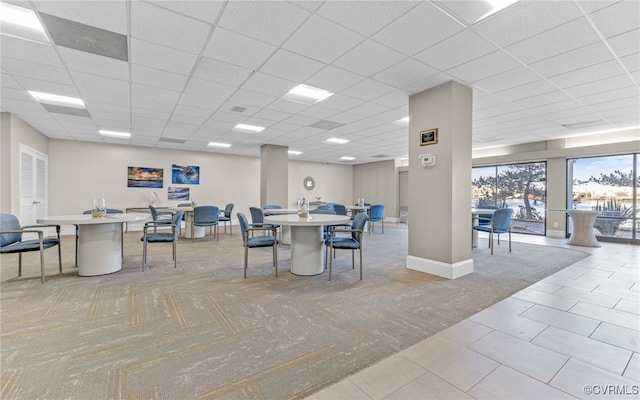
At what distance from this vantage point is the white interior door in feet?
19.2

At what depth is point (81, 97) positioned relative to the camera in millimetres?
4453

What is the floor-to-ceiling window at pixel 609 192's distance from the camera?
659 centimetres

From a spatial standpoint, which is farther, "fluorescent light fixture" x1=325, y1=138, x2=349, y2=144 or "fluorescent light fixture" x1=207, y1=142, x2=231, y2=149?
"fluorescent light fixture" x1=207, y1=142, x2=231, y2=149

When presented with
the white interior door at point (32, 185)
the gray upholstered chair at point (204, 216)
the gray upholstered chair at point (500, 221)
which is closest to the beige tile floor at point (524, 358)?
the gray upholstered chair at point (500, 221)

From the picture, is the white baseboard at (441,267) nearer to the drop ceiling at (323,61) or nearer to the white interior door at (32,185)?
the drop ceiling at (323,61)

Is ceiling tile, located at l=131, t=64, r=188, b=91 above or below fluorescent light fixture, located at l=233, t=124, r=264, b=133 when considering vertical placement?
below

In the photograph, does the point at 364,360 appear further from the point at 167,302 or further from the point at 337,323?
the point at 167,302

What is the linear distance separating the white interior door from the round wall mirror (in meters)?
8.42

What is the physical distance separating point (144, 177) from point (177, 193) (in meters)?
1.08

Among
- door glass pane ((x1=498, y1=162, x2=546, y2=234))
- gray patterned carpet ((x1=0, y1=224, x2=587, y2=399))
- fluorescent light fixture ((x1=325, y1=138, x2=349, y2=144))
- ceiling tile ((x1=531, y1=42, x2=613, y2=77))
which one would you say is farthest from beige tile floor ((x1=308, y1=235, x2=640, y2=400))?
door glass pane ((x1=498, y1=162, x2=546, y2=234))

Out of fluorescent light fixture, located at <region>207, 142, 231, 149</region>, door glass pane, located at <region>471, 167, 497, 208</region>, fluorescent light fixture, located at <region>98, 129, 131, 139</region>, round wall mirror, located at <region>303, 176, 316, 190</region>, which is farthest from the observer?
round wall mirror, located at <region>303, 176, 316, 190</region>

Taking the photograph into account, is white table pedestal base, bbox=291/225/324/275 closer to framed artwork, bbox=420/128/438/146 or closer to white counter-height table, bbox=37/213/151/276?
framed artwork, bbox=420/128/438/146

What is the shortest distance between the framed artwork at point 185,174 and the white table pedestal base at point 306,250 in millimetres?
7264

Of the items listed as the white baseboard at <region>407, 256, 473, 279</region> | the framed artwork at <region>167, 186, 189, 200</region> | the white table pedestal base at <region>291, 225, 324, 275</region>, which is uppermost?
the framed artwork at <region>167, 186, 189, 200</region>
